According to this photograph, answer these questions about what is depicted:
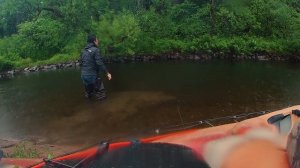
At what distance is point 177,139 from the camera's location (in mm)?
5785

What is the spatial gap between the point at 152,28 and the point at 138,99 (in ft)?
31.7

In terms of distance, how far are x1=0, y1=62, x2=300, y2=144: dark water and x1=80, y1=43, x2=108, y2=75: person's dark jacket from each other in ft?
2.99

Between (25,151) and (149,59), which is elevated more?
(25,151)

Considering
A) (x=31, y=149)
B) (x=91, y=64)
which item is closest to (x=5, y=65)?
(x=91, y=64)

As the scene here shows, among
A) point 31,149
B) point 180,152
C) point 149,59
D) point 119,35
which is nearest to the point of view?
point 180,152

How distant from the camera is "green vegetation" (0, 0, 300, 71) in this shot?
1884 cm

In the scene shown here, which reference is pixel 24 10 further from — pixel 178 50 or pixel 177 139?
pixel 177 139

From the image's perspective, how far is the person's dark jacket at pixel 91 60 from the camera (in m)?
10.1

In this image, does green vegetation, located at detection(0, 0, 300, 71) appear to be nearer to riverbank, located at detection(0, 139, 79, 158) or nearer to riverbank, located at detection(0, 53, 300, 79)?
riverbank, located at detection(0, 53, 300, 79)

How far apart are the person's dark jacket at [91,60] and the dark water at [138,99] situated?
35.8 inches

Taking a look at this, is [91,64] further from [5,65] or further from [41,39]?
[41,39]

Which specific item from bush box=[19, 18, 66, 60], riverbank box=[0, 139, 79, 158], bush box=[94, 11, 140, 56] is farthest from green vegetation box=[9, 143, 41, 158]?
bush box=[19, 18, 66, 60]

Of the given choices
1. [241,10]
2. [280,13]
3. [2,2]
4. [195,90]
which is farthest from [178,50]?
[2,2]

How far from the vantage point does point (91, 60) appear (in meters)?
10.2
